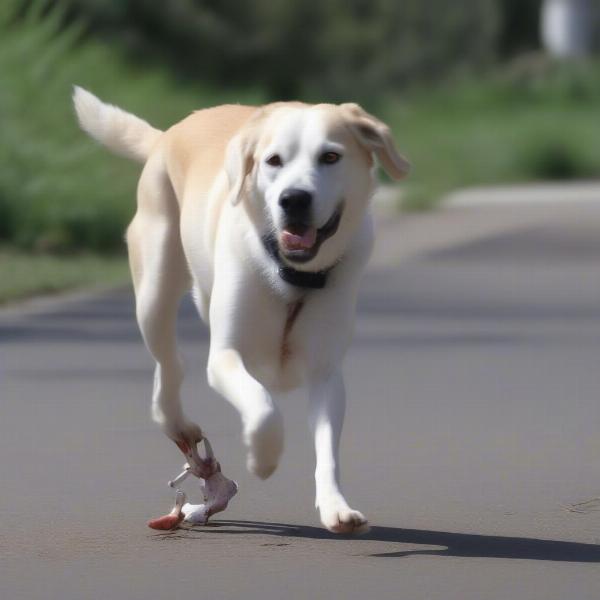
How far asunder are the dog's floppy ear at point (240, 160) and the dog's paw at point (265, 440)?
784mm

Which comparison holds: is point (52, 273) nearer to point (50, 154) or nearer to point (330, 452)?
point (50, 154)

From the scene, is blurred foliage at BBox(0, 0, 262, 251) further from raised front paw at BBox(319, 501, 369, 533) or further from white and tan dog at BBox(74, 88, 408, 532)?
raised front paw at BBox(319, 501, 369, 533)

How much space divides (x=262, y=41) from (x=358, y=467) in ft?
119

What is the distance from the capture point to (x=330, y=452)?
6906mm

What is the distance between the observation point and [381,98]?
4581 cm

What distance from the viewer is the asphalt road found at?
6547mm

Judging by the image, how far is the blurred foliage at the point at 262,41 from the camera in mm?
42125

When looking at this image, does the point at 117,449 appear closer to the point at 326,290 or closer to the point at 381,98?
the point at 326,290

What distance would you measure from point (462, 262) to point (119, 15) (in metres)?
22.8

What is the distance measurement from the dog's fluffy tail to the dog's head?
1.65m

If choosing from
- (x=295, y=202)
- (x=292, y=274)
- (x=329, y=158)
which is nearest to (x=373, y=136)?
(x=329, y=158)

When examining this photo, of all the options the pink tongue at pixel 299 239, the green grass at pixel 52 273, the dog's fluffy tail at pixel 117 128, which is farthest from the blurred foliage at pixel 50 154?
the pink tongue at pixel 299 239

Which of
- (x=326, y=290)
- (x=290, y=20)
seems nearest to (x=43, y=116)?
(x=326, y=290)

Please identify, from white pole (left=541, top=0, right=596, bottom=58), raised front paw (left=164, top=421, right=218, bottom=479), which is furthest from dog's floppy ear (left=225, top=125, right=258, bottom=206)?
white pole (left=541, top=0, right=596, bottom=58)
